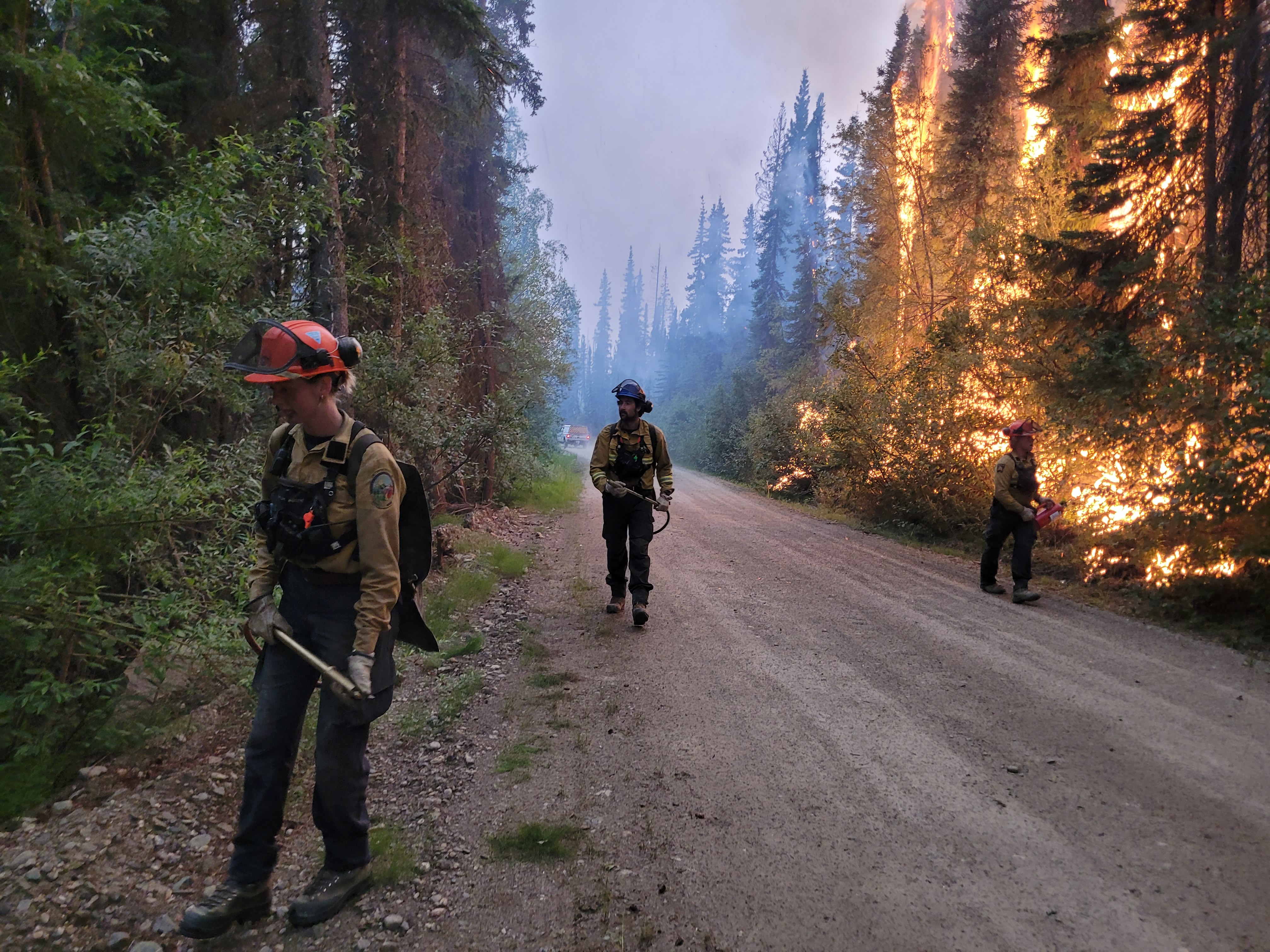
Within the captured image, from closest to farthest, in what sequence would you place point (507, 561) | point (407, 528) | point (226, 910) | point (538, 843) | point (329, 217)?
1. point (226, 910)
2. point (407, 528)
3. point (538, 843)
4. point (329, 217)
5. point (507, 561)

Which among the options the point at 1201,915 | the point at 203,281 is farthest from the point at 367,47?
the point at 1201,915

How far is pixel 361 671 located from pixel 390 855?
119cm

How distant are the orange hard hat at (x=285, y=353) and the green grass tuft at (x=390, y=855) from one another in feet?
7.55

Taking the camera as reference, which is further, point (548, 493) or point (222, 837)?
point (548, 493)

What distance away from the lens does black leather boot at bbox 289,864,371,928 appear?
2834mm

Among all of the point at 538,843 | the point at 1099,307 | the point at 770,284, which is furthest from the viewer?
the point at 770,284

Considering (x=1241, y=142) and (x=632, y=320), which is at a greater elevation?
(x=632, y=320)

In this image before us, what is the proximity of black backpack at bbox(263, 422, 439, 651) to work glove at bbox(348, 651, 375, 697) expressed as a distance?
0.38 metres

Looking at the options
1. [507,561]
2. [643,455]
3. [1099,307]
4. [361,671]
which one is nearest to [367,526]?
[361,671]

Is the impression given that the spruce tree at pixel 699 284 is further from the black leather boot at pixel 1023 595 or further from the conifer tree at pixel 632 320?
the black leather boot at pixel 1023 595

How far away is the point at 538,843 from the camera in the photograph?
343cm

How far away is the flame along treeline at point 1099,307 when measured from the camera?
736 cm

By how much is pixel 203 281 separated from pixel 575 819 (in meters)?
4.68

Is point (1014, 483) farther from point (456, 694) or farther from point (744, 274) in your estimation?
point (744, 274)
